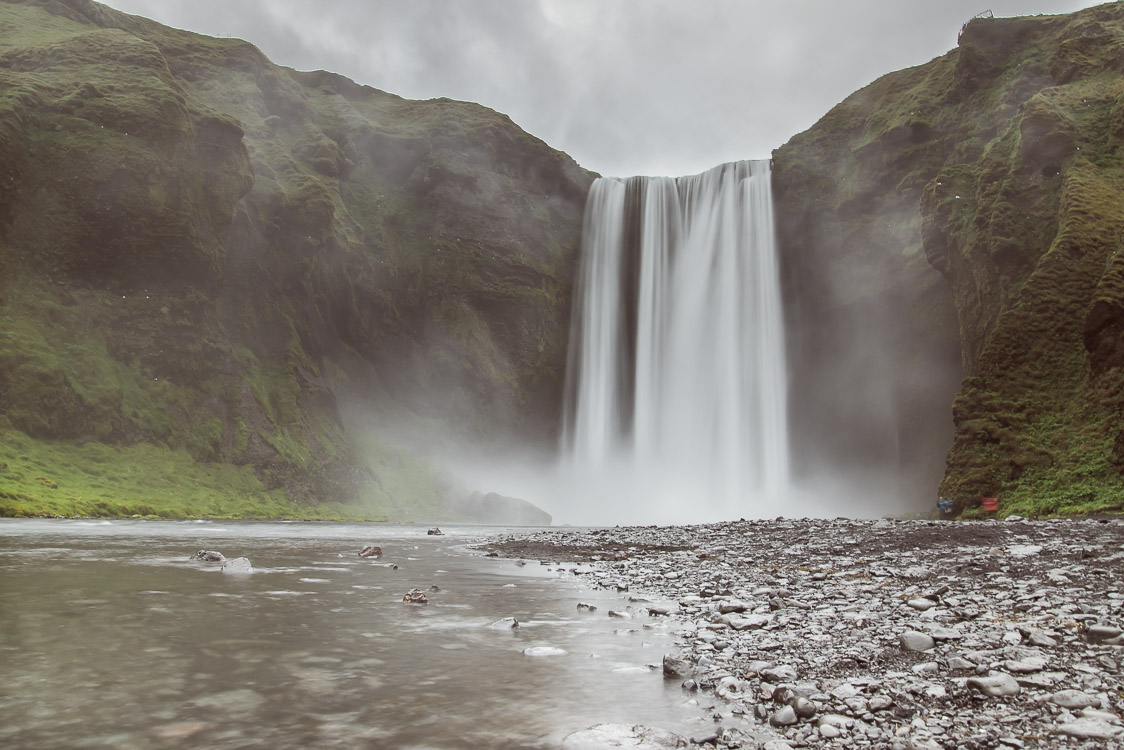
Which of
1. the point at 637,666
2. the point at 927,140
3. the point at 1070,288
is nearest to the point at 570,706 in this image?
the point at 637,666

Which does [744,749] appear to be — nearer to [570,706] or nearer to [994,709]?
[570,706]

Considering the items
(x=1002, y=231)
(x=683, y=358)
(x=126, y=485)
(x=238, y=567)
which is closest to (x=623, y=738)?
(x=238, y=567)

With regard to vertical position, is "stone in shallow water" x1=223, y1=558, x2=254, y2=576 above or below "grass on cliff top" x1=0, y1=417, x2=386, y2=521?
below

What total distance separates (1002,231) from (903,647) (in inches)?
1485

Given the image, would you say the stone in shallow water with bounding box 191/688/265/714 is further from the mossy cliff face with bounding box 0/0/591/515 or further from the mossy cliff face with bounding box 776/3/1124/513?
the mossy cliff face with bounding box 0/0/591/515

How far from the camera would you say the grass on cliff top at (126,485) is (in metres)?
34.5

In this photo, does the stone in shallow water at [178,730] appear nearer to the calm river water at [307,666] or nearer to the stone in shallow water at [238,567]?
the calm river water at [307,666]

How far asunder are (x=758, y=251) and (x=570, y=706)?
211 ft

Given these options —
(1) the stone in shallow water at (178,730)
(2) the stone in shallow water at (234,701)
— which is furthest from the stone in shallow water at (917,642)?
(1) the stone in shallow water at (178,730)

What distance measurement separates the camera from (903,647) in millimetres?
5930

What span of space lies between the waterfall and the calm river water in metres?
52.5

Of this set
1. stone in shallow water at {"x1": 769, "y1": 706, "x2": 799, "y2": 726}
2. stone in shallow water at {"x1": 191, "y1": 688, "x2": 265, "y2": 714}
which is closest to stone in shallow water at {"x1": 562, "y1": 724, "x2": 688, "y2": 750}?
stone in shallow water at {"x1": 769, "y1": 706, "x2": 799, "y2": 726}

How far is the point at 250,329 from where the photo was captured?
2366 inches

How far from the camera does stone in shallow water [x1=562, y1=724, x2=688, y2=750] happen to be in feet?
12.8
